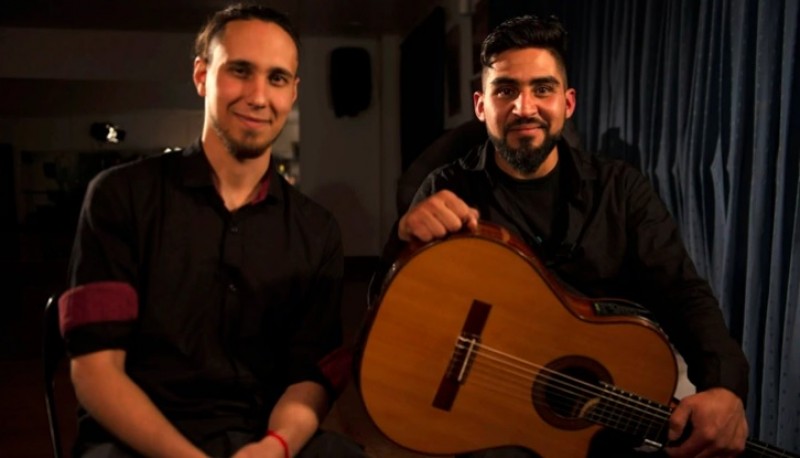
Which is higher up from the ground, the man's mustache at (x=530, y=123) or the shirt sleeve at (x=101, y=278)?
the man's mustache at (x=530, y=123)

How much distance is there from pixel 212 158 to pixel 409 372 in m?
0.57

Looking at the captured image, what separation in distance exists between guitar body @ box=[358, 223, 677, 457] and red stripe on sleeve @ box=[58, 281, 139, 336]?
43 cm

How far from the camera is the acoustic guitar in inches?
47.8

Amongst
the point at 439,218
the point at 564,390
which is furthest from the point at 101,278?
the point at 564,390

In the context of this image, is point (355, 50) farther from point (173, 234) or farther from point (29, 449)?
point (173, 234)

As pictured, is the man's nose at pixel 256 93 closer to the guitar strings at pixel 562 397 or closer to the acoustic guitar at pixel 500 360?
the acoustic guitar at pixel 500 360

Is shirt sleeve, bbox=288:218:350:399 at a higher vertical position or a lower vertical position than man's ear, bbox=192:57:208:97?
lower

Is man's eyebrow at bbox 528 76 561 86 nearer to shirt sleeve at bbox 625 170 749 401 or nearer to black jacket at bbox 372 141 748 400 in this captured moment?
black jacket at bbox 372 141 748 400

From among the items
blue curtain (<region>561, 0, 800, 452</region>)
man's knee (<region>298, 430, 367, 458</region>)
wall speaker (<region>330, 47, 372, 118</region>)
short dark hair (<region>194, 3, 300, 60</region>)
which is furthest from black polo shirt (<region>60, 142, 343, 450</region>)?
wall speaker (<region>330, 47, 372, 118</region>)

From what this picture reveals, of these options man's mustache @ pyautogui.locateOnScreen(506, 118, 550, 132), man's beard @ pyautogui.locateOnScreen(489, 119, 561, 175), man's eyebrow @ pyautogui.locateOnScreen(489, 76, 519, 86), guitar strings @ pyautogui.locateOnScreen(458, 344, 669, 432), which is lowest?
guitar strings @ pyautogui.locateOnScreen(458, 344, 669, 432)

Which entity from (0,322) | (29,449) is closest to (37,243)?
(0,322)

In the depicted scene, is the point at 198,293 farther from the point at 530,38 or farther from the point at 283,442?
the point at 530,38

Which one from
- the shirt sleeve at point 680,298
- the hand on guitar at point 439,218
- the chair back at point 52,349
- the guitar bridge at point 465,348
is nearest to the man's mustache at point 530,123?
the shirt sleeve at point 680,298

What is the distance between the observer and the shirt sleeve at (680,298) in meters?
1.33
